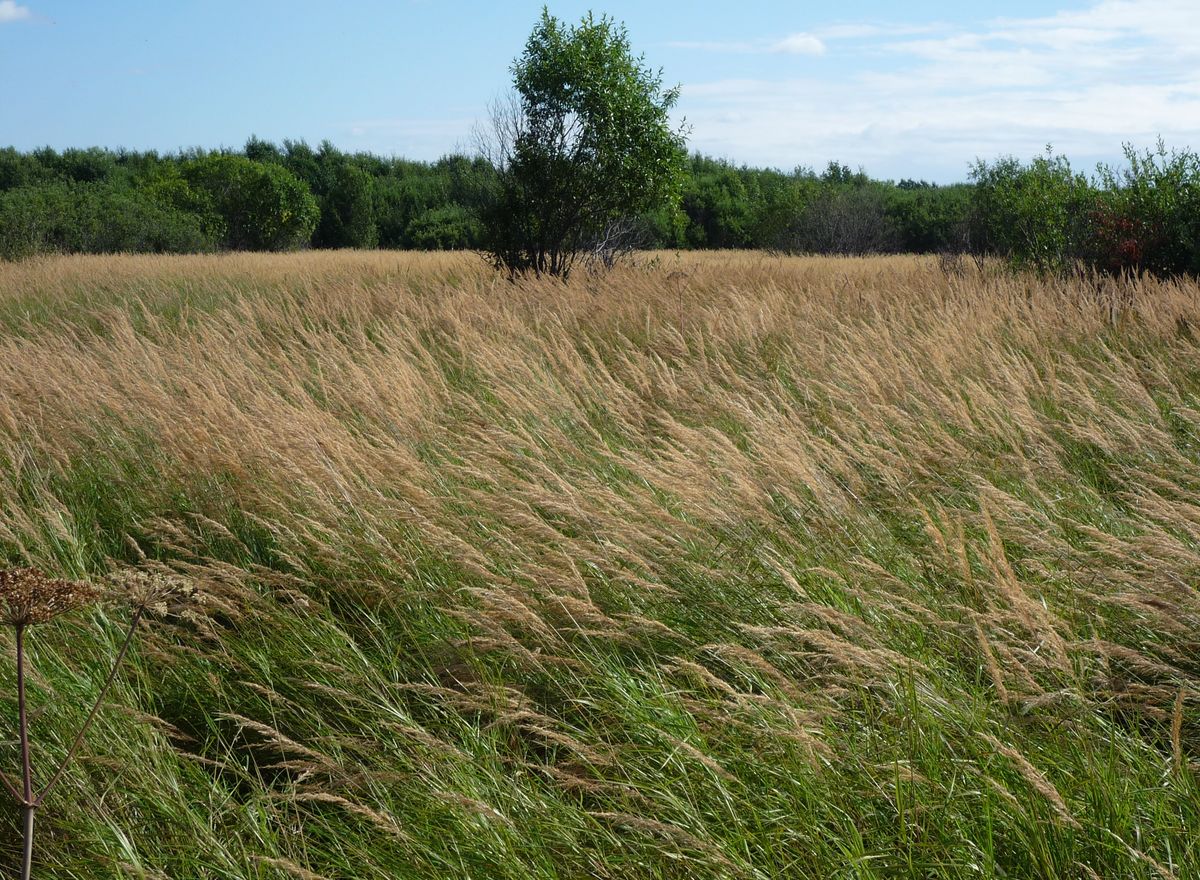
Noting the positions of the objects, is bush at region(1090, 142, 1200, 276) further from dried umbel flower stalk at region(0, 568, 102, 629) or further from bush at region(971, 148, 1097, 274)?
dried umbel flower stalk at region(0, 568, 102, 629)

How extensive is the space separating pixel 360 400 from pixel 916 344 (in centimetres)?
357

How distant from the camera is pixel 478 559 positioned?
2.71 m

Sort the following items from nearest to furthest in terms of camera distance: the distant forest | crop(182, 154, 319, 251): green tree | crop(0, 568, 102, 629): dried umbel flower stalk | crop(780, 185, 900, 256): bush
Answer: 1. crop(0, 568, 102, 629): dried umbel flower stalk
2. the distant forest
3. crop(780, 185, 900, 256): bush
4. crop(182, 154, 319, 251): green tree

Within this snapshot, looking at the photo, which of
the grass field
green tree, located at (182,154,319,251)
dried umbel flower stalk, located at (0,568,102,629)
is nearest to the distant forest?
green tree, located at (182,154,319,251)

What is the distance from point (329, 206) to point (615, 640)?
47593 mm

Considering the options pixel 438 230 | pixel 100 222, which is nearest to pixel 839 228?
pixel 438 230

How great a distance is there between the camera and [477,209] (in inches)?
571

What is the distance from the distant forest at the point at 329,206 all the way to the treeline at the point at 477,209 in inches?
3.7

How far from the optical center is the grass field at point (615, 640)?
1772 millimetres

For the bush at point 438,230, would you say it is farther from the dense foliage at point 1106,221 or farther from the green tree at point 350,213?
the dense foliage at point 1106,221

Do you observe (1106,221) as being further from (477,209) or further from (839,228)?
(839,228)

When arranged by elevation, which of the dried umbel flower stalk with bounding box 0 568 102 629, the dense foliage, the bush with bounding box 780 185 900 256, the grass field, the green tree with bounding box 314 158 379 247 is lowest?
the grass field

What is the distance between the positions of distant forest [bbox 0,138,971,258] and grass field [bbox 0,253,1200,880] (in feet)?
83.3

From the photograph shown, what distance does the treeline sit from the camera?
11.7 metres
